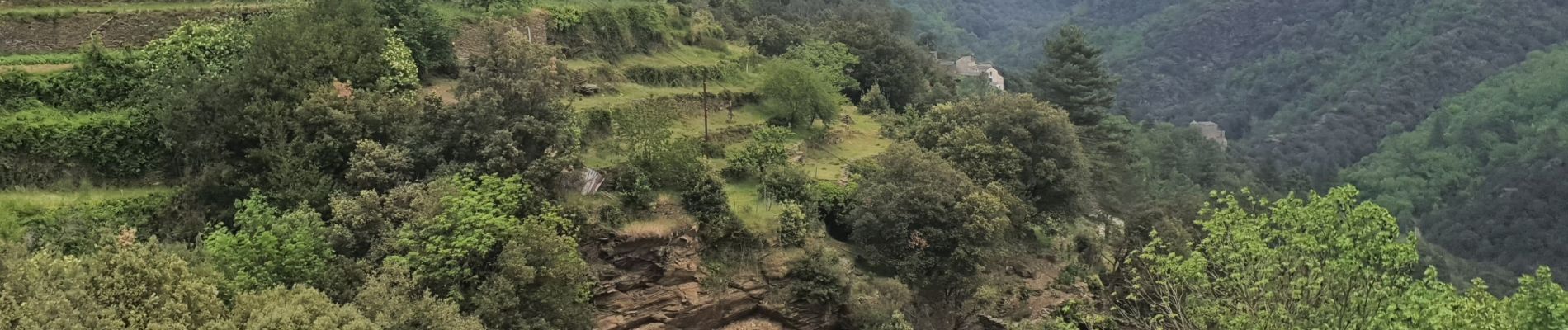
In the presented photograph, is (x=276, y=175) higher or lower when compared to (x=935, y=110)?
higher

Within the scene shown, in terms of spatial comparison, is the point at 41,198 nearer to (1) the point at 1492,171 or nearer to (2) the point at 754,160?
(2) the point at 754,160

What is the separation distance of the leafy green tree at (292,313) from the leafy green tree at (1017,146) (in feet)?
50.2

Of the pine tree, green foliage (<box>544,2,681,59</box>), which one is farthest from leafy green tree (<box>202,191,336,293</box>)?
the pine tree

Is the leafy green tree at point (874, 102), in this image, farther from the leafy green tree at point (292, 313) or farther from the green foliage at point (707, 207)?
the leafy green tree at point (292, 313)

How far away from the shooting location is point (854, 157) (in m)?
28.0

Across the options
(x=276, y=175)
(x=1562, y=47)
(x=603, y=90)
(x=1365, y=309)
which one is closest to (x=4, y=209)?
(x=276, y=175)

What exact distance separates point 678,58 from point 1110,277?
13.9m

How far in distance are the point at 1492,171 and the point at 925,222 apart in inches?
2412

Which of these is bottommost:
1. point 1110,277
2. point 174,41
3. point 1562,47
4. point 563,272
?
point 1562,47

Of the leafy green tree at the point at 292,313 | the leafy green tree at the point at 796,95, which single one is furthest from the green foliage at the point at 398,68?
the leafy green tree at the point at 796,95

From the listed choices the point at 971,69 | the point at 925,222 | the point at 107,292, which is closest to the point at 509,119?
the point at 107,292

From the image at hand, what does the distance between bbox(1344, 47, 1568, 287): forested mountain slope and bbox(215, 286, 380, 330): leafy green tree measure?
63450 mm

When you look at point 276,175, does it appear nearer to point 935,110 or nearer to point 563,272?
point 563,272

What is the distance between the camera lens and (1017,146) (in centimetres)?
2548
